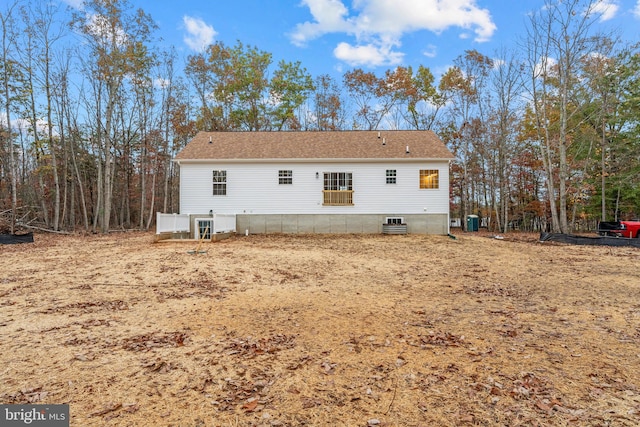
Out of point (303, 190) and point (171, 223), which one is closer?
point (171, 223)

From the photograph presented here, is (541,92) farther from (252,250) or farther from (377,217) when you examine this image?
(252,250)

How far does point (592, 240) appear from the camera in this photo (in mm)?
13422

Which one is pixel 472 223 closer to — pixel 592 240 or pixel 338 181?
pixel 592 240

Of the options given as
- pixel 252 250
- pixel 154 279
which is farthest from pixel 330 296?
pixel 252 250

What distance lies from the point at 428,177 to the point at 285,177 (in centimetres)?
772

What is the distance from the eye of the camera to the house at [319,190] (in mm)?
16125

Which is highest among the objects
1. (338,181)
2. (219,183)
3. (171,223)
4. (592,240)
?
(338,181)

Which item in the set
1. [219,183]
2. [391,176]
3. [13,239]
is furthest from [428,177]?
[13,239]

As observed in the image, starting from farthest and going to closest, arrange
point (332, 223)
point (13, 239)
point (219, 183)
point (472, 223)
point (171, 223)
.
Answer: point (472, 223)
point (332, 223)
point (219, 183)
point (171, 223)
point (13, 239)

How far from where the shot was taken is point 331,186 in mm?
16500

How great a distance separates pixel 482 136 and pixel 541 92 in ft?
14.9

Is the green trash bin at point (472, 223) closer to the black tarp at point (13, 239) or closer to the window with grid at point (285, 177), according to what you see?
the window with grid at point (285, 177)

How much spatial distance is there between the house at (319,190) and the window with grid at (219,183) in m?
0.05

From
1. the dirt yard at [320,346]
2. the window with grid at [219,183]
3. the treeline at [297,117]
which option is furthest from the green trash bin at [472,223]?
the window with grid at [219,183]
